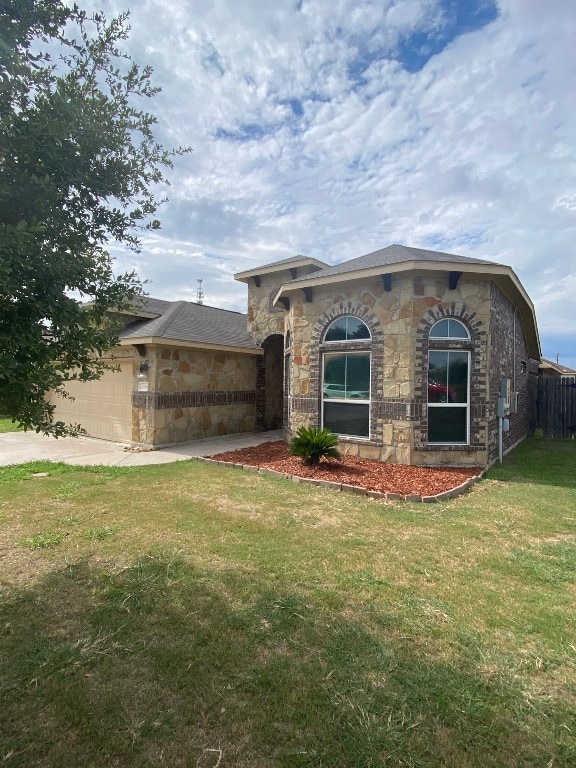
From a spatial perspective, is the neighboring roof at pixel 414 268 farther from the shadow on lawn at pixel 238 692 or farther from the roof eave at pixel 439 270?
the shadow on lawn at pixel 238 692

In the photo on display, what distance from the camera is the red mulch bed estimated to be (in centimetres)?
650

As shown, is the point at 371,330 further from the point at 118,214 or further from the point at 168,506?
the point at 118,214

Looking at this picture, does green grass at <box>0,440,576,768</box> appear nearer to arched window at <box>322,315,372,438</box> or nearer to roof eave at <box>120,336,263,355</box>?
arched window at <box>322,315,372,438</box>

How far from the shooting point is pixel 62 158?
254cm

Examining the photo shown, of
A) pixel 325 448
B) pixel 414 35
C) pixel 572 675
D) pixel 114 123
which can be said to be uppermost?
pixel 414 35

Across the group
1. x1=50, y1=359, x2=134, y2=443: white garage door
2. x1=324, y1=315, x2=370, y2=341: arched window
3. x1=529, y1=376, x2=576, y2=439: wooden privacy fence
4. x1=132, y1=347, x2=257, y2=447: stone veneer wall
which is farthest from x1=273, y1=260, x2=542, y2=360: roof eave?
x1=529, y1=376, x2=576, y2=439: wooden privacy fence

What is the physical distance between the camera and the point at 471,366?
8062mm

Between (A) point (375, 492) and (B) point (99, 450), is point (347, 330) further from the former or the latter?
(B) point (99, 450)

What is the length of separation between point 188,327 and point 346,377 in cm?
512

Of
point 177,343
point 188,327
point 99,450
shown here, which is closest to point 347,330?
point 177,343

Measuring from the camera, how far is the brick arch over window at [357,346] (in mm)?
8344

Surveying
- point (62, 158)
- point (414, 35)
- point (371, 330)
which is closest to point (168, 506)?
point (62, 158)

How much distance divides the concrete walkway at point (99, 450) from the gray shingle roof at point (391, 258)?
4701 millimetres

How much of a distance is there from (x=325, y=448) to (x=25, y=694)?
5912mm
